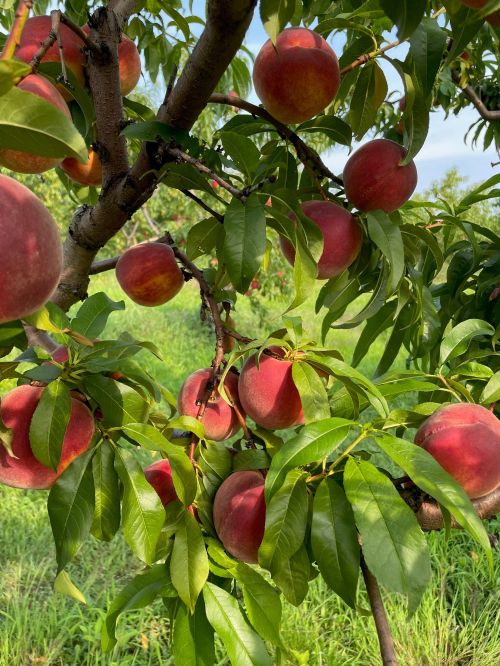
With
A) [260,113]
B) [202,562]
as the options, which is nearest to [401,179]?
[260,113]

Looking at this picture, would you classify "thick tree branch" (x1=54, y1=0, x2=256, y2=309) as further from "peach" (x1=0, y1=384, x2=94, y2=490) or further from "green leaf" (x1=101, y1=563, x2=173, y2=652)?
"green leaf" (x1=101, y1=563, x2=173, y2=652)

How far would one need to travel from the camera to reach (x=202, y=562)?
577 millimetres

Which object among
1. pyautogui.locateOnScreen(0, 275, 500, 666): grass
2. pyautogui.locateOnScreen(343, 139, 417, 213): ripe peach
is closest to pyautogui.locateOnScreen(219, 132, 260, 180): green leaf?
pyautogui.locateOnScreen(343, 139, 417, 213): ripe peach

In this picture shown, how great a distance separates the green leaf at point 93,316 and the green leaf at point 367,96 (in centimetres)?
39

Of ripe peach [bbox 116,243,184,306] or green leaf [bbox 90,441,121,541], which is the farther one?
ripe peach [bbox 116,243,184,306]

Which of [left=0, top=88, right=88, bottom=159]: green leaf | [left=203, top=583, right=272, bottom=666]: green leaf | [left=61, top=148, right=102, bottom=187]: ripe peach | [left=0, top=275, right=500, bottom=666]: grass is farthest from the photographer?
[left=0, top=275, right=500, bottom=666]: grass

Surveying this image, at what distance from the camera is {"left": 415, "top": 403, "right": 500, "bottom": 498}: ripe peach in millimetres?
614

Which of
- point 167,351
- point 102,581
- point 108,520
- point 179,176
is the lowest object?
point 167,351

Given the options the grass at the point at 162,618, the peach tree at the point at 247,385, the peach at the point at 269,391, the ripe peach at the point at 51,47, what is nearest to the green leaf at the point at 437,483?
the peach tree at the point at 247,385

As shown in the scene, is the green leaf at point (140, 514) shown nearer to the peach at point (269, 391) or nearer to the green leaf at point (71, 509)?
the green leaf at point (71, 509)

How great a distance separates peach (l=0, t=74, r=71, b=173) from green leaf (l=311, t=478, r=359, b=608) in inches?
14.8

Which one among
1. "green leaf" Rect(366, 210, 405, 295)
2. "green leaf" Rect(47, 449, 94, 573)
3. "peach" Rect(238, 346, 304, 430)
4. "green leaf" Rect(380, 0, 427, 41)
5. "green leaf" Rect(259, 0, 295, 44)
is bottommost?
"green leaf" Rect(47, 449, 94, 573)

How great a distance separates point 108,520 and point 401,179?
48 cm

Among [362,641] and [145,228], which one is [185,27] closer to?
[362,641]
